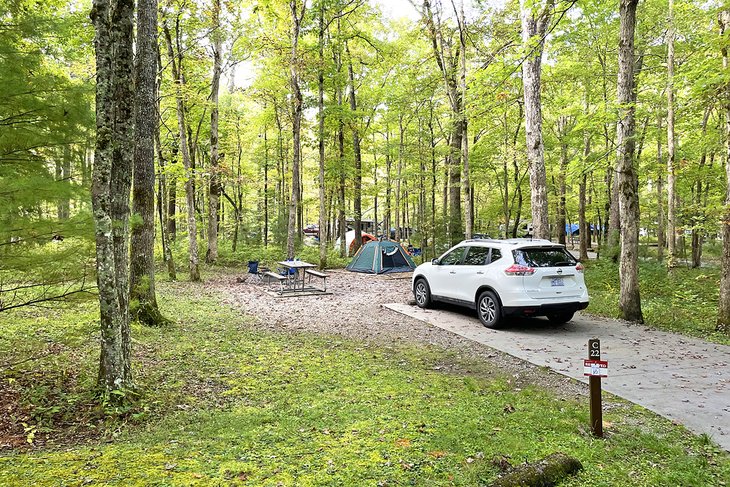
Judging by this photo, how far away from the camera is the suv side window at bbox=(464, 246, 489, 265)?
8891 millimetres

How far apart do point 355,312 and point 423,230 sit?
423 inches

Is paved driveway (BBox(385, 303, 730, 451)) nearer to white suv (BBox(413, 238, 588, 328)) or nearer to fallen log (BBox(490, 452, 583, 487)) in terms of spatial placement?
white suv (BBox(413, 238, 588, 328))

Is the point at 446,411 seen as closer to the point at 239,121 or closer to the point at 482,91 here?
the point at 482,91

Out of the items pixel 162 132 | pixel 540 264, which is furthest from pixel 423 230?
pixel 162 132

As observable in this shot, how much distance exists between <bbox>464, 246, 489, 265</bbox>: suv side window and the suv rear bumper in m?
1.13

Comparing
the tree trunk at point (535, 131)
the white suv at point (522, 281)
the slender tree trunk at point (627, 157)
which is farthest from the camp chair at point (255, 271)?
the slender tree trunk at point (627, 157)

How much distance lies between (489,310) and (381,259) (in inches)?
411

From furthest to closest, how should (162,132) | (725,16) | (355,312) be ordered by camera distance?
(162,132) → (355,312) → (725,16)

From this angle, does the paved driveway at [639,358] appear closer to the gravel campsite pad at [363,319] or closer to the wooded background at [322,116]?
the gravel campsite pad at [363,319]

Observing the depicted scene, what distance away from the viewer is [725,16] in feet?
29.0

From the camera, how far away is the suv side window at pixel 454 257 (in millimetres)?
9648

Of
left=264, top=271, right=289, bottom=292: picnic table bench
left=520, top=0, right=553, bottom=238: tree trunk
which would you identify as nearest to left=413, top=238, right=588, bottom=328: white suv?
left=520, top=0, right=553, bottom=238: tree trunk

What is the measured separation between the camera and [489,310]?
8703 mm

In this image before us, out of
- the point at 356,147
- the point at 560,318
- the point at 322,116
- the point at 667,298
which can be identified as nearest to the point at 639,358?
the point at 560,318
